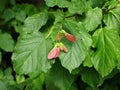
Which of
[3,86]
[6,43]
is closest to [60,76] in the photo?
[3,86]

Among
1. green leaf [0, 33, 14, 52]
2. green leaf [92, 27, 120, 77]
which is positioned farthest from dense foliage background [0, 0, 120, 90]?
green leaf [0, 33, 14, 52]

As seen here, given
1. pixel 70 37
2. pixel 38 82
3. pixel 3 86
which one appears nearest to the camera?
pixel 70 37

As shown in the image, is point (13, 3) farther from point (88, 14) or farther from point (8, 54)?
point (88, 14)

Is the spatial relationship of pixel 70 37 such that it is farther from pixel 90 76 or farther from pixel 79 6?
pixel 90 76

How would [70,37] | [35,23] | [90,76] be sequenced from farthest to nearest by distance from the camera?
1. [90,76]
2. [35,23]
3. [70,37]

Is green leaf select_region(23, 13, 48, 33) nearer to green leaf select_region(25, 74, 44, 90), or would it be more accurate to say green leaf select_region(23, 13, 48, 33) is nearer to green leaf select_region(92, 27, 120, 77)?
green leaf select_region(92, 27, 120, 77)

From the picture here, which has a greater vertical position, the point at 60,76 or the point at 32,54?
the point at 32,54

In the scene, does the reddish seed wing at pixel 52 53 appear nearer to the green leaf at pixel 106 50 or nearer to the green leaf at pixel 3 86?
the green leaf at pixel 106 50
